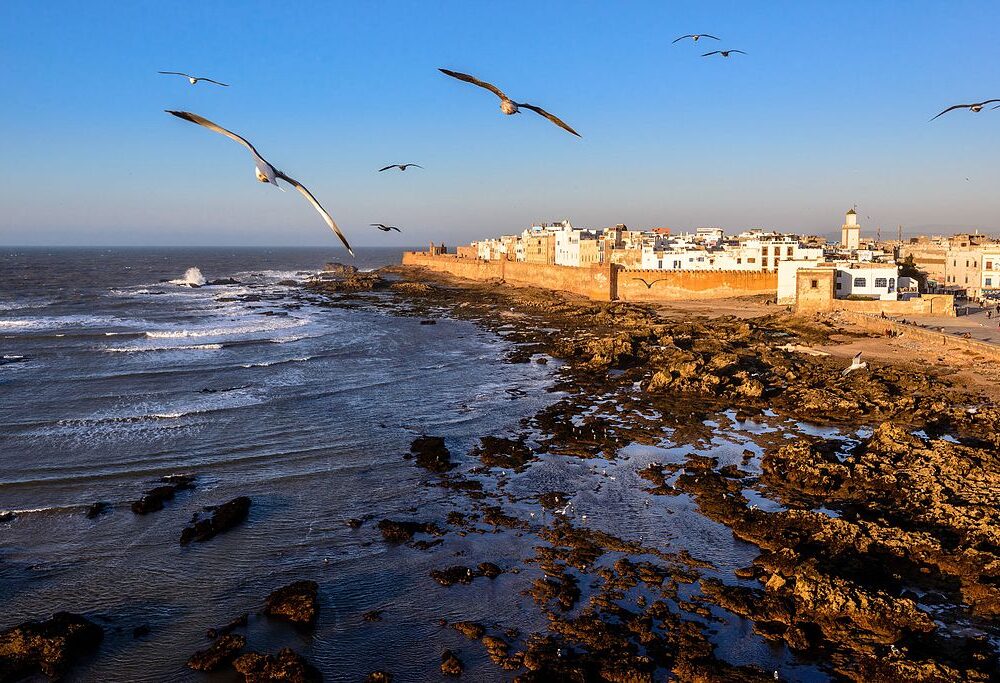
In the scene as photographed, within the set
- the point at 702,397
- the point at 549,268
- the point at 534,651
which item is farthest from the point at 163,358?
the point at 549,268

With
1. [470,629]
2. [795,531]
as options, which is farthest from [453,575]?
[795,531]

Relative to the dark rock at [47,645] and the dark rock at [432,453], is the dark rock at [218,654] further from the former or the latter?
the dark rock at [432,453]

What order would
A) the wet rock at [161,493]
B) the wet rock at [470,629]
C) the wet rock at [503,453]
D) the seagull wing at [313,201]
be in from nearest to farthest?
1. the seagull wing at [313,201]
2. the wet rock at [470,629]
3. the wet rock at [161,493]
4. the wet rock at [503,453]

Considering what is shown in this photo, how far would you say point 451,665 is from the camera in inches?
342

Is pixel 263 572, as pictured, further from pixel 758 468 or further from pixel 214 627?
pixel 758 468

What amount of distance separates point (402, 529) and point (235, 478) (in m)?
4.97

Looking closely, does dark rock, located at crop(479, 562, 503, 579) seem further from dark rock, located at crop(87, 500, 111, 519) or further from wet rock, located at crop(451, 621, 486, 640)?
dark rock, located at crop(87, 500, 111, 519)

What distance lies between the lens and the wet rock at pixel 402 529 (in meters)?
12.5

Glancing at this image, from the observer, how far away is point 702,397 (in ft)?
72.6

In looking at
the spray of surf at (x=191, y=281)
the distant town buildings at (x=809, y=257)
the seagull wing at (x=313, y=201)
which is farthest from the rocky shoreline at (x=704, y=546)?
the spray of surf at (x=191, y=281)

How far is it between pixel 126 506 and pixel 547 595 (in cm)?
876

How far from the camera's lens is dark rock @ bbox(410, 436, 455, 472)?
1619cm

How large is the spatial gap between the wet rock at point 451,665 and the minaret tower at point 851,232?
183 feet

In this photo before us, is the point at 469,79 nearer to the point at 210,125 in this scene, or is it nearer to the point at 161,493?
the point at 210,125
